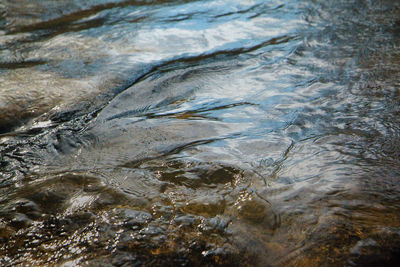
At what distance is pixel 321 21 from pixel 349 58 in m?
1.29

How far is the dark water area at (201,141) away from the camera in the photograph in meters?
1.91

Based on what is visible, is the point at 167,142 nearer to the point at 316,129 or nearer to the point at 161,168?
the point at 161,168

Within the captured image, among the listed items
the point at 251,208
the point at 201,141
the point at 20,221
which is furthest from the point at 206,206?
the point at 20,221

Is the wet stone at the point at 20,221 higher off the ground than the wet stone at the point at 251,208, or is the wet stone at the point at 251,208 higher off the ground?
the wet stone at the point at 20,221

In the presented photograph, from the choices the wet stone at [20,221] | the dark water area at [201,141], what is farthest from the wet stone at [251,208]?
the wet stone at [20,221]

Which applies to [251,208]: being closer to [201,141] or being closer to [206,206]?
[206,206]

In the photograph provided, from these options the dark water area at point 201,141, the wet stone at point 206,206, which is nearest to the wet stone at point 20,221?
the dark water area at point 201,141

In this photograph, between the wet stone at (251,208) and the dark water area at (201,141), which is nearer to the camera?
the dark water area at (201,141)

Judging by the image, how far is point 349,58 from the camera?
13.0ft

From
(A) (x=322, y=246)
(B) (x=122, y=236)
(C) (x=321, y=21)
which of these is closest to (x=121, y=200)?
(B) (x=122, y=236)

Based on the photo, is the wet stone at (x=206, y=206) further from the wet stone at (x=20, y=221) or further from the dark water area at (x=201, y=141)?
the wet stone at (x=20, y=221)

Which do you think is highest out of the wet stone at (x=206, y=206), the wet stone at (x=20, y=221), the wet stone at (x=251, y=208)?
the wet stone at (x=20, y=221)

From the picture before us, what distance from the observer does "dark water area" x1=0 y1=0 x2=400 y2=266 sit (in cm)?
191

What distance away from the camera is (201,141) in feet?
9.34
